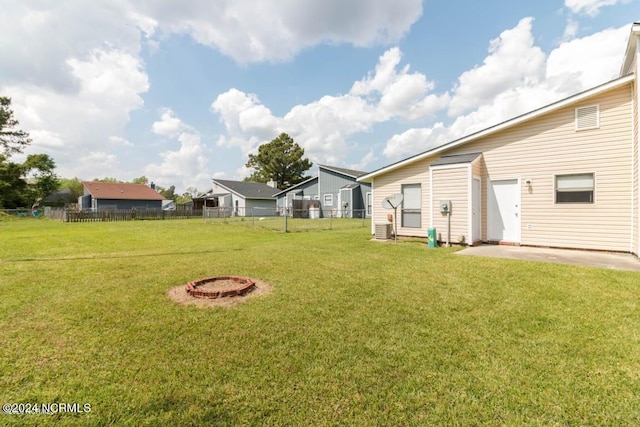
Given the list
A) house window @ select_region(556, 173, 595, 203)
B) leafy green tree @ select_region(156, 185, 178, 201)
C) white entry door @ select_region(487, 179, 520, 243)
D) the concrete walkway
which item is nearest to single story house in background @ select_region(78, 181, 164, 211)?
leafy green tree @ select_region(156, 185, 178, 201)

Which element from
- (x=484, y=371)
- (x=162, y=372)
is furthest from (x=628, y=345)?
(x=162, y=372)

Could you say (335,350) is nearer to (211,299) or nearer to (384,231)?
(211,299)

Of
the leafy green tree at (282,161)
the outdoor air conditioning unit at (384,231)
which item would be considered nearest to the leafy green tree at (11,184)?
the leafy green tree at (282,161)

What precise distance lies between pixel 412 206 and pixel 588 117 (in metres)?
5.40

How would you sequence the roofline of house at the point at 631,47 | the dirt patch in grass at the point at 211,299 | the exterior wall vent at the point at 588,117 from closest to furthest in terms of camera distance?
1. the dirt patch in grass at the point at 211,299
2. the roofline of house at the point at 631,47
3. the exterior wall vent at the point at 588,117

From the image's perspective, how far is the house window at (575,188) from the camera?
7766mm

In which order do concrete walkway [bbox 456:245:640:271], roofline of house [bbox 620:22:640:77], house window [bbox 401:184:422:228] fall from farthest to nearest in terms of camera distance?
house window [bbox 401:184:422:228], roofline of house [bbox 620:22:640:77], concrete walkway [bbox 456:245:640:271]

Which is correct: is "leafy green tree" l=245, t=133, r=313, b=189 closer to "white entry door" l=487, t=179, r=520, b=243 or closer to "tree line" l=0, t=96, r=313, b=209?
"tree line" l=0, t=96, r=313, b=209

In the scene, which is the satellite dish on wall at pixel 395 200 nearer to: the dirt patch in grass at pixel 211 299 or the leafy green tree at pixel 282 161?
the dirt patch in grass at pixel 211 299

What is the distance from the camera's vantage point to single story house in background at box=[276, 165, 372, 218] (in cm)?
2553

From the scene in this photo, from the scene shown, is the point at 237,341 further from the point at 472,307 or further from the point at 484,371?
the point at 472,307

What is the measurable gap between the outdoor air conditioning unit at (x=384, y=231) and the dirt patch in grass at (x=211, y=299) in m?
6.77

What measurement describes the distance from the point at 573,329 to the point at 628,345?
45 cm

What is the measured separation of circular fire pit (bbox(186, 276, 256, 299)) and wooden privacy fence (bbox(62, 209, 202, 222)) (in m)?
22.4
